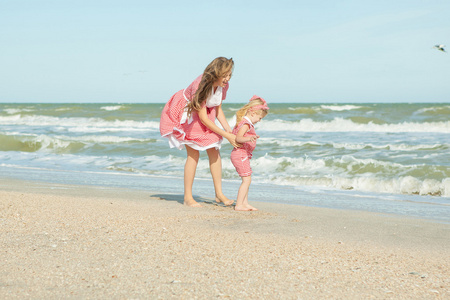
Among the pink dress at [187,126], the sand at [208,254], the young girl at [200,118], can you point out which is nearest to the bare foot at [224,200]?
the young girl at [200,118]

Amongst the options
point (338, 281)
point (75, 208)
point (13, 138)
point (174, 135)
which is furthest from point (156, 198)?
point (13, 138)

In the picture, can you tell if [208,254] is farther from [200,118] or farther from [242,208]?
[200,118]

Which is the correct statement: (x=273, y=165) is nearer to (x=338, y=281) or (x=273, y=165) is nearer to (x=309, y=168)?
(x=309, y=168)

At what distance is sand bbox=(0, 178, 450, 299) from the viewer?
7.88 feet

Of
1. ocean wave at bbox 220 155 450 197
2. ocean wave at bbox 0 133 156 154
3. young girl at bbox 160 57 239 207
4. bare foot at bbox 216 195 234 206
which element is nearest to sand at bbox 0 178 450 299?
bare foot at bbox 216 195 234 206

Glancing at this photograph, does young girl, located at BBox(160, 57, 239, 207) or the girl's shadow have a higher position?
young girl, located at BBox(160, 57, 239, 207)

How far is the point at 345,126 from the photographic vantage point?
2284 centimetres

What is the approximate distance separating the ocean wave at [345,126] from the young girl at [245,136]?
1715cm

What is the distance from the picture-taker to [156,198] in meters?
5.74

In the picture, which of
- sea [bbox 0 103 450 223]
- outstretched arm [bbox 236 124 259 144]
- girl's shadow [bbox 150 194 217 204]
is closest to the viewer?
outstretched arm [bbox 236 124 259 144]

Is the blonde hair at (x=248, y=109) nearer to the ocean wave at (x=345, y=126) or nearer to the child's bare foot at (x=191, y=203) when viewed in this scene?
the child's bare foot at (x=191, y=203)
